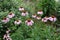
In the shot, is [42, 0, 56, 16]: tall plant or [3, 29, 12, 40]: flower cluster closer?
[3, 29, 12, 40]: flower cluster

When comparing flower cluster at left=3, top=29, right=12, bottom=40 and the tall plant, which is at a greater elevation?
the tall plant

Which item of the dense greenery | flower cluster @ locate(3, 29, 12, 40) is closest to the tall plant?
the dense greenery

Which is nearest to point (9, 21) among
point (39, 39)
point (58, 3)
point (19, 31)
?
point (19, 31)

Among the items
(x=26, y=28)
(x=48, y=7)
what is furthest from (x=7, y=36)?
(x=48, y=7)

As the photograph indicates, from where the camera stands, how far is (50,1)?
560 centimetres

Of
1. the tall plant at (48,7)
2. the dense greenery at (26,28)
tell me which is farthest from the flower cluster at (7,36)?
the tall plant at (48,7)

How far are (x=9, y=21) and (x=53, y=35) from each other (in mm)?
999

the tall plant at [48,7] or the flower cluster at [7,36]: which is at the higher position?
the tall plant at [48,7]

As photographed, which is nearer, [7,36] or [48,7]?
[7,36]

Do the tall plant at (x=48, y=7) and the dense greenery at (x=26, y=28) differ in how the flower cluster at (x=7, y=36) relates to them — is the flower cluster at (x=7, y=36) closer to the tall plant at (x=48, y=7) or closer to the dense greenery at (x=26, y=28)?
the dense greenery at (x=26, y=28)

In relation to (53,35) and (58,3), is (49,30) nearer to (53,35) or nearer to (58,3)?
(53,35)

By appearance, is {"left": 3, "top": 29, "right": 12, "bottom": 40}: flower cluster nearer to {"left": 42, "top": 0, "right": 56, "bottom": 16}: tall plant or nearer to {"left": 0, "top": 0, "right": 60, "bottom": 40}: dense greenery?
{"left": 0, "top": 0, "right": 60, "bottom": 40}: dense greenery

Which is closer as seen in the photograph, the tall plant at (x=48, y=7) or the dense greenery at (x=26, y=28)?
the dense greenery at (x=26, y=28)

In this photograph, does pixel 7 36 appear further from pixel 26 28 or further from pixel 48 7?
pixel 48 7
